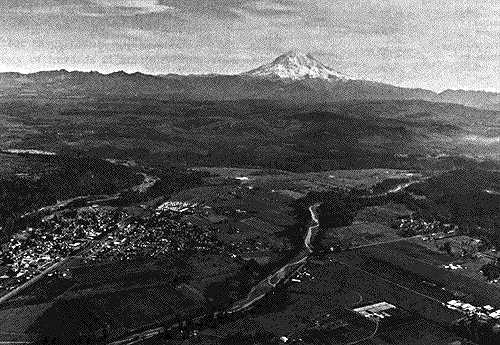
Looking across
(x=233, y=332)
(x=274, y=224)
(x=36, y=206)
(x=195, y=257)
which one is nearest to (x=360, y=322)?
(x=233, y=332)

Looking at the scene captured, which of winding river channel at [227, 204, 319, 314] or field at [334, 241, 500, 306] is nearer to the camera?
winding river channel at [227, 204, 319, 314]

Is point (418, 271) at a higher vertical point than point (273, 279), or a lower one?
higher

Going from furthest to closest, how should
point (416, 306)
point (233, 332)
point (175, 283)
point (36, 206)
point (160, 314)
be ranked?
point (36, 206) < point (175, 283) < point (416, 306) < point (160, 314) < point (233, 332)

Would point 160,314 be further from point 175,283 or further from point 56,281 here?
point 56,281

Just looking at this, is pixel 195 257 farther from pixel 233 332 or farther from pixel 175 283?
pixel 233 332

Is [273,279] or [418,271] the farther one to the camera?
[418,271]

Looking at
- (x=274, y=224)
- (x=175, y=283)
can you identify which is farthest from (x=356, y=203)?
(x=175, y=283)

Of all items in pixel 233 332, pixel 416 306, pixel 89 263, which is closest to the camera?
pixel 233 332

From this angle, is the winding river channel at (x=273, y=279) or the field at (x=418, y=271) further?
the field at (x=418, y=271)

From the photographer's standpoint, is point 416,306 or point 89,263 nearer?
point 416,306
